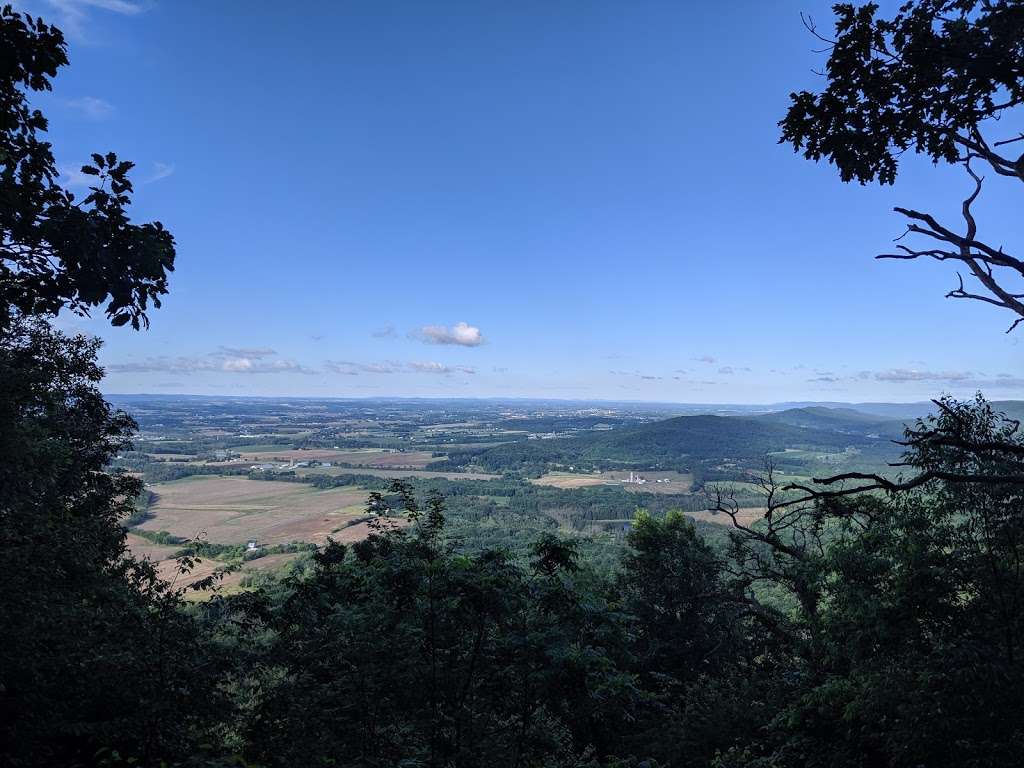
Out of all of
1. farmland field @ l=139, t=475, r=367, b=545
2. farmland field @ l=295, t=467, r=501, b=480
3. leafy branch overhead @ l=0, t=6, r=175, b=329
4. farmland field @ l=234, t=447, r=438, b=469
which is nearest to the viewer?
leafy branch overhead @ l=0, t=6, r=175, b=329

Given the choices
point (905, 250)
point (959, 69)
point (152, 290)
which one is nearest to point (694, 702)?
point (905, 250)

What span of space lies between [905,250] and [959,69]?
193cm

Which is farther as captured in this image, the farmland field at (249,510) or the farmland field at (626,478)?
the farmland field at (626,478)

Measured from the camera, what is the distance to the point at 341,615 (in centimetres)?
934

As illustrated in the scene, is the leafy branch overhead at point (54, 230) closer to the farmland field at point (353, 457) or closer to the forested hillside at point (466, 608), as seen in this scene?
the forested hillside at point (466, 608)

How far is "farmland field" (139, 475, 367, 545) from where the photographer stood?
65188mm

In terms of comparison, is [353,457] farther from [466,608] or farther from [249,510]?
[466,608]

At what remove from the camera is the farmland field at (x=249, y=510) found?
65188 millimetres

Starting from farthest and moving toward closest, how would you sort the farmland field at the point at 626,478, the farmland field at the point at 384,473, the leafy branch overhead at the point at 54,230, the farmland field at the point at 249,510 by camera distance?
the farmland field at the point at 626,478 < the farmland field at the point at 384,473 < the farmland field at the point at 249,510 < the leafy branch overhead at the point at 54,230

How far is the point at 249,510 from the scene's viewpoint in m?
82.7

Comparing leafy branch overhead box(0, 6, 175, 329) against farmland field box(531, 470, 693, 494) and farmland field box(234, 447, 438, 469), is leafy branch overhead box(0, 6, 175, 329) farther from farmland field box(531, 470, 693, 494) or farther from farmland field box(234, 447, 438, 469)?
farmland field box(234, 447, 438, 469)

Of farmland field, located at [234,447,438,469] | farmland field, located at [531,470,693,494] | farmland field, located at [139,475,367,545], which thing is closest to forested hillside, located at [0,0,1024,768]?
farmland field, located at [139,475,367,545]

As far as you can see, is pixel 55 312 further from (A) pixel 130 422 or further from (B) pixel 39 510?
(A) pixel 130 422

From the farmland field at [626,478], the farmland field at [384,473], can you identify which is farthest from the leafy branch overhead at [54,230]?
the farmland field at [626,478]
